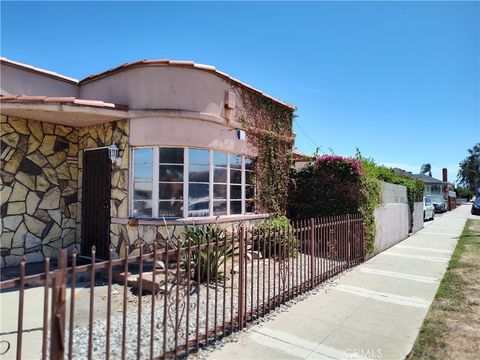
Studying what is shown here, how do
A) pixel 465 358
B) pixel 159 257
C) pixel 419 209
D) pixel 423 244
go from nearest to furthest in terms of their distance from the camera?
pixel 159 257 < pixel 465 358 < pixel 423 244 < pixel 419 209

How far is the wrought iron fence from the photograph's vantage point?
2.72m

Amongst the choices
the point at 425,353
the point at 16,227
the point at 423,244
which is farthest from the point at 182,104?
the point at 423,244

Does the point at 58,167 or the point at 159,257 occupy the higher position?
the point at 58,167

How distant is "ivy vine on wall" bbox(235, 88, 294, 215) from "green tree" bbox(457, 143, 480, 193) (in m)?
93.9

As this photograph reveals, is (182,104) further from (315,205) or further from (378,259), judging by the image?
(378,259)

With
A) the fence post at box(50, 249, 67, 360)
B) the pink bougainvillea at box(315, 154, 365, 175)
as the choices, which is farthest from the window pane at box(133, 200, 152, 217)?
the pink bougainvillea at box(315, 154, 365, 175)

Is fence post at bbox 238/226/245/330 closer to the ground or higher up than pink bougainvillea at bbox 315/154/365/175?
closer to the ground

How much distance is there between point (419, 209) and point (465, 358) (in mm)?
15734

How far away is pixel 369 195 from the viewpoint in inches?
Result: 382

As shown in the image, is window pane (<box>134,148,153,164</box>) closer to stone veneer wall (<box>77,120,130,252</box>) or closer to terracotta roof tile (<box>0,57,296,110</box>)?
stone veneer wall (<box>77,120,130,252</box>)

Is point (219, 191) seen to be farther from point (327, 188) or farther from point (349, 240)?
point (327, 188)

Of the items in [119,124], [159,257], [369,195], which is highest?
[119,124]

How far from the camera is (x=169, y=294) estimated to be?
3693mm

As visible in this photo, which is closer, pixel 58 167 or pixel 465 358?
pixel 465 358
